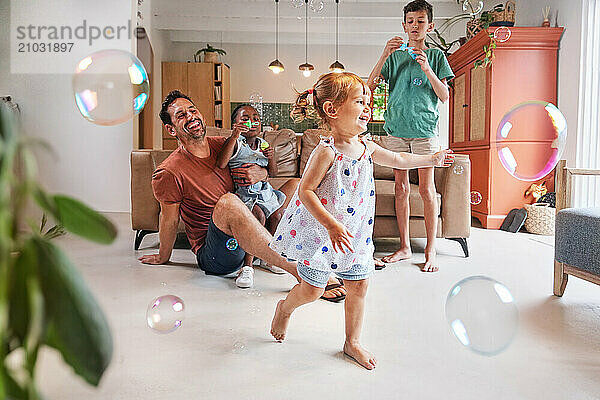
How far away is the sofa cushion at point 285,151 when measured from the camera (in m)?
3.83

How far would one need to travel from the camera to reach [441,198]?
11.0ft

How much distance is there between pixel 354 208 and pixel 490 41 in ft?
12.5

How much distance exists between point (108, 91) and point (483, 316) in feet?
4.28

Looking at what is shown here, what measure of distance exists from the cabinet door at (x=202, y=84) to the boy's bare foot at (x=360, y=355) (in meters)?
7.29

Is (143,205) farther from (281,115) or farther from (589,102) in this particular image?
(281,115)

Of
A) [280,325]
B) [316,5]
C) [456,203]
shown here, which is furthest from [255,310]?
[316,5]

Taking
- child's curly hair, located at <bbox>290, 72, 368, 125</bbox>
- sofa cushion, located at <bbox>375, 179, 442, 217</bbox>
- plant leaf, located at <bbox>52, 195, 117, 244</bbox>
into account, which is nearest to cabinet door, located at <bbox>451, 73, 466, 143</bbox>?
sofa cushion, located at <bbox>375, 179, 442, 217</bbox>

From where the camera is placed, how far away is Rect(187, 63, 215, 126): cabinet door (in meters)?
8.50

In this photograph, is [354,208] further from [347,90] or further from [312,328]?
[312,328]

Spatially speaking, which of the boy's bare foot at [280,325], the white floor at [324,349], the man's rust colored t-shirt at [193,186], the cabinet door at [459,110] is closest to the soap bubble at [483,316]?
the white floor at [324,349]

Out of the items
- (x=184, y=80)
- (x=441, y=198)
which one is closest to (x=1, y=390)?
(x=441, y=198)

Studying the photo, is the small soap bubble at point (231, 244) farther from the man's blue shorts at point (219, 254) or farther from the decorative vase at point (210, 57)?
the decorative vase at point (210, 57)

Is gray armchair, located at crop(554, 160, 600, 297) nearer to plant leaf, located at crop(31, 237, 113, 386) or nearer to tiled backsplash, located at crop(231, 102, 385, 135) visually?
plant leaf, located at crop(31, 237, 113, 386)

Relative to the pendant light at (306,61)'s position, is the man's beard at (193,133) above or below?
below
